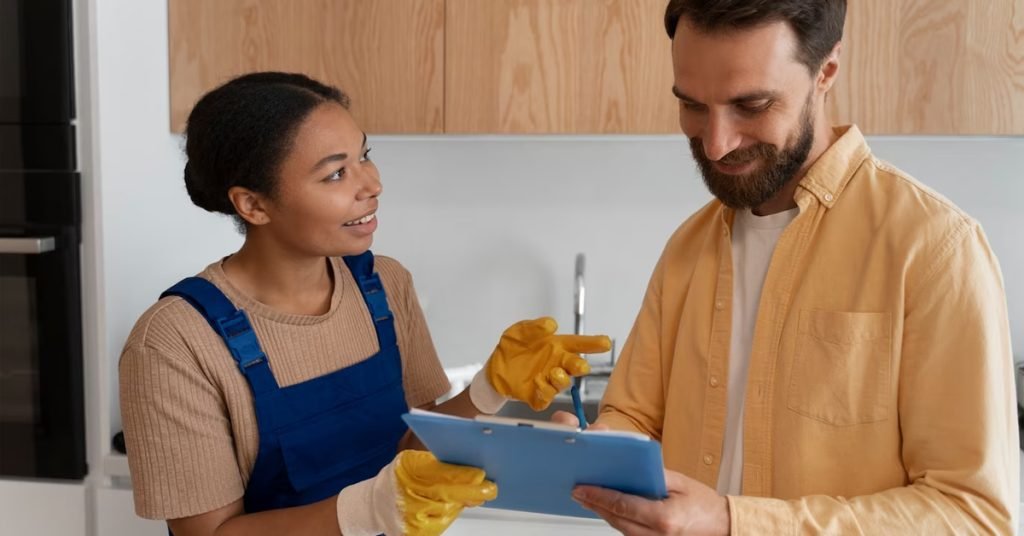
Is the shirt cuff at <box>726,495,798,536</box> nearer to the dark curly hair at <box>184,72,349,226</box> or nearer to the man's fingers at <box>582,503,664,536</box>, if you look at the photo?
the man's fingers at <box>582,503,664,536</box>

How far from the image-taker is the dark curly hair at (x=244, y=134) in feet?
4.79

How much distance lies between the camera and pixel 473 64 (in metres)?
2.06

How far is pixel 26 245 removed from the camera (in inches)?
74.8

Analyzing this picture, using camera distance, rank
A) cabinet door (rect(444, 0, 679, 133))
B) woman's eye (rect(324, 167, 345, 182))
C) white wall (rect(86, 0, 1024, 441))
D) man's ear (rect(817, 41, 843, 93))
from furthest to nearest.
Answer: white wall (rect(86, 0, 1024, 441)) < cabinet door (rect(444, 0, 679, 133)) < woman's eye (rect(324, 167, 345, 182)) < man's ear (rect(817, 41, 843, 93))

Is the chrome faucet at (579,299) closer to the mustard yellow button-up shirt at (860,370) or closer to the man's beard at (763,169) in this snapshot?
the mustard yellow button-up shirt at (860,370)

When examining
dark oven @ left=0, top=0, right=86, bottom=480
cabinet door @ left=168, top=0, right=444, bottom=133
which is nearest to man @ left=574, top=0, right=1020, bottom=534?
cabinet door @ left=168, top=0, right=444, bottom=133

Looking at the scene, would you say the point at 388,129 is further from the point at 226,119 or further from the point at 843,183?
the point at 843,183

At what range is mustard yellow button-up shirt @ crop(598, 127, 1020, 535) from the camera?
1105 millimetres

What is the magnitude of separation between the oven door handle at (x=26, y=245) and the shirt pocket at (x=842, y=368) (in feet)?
4.59

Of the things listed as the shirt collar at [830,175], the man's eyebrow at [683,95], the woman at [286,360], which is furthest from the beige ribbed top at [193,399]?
the shirt collar at [830,175]

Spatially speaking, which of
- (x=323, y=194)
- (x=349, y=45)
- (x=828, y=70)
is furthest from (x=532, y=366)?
(x=349, y=45)

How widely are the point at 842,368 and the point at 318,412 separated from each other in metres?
0.76

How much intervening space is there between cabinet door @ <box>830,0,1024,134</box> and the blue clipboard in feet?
3.69

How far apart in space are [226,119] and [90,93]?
609mm
